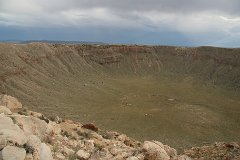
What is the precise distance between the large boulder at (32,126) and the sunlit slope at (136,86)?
3734cm

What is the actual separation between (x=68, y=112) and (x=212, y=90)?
43504 mm

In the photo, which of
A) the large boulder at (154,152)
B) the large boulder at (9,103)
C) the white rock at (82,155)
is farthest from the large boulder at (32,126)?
the large boulder at (9,103)

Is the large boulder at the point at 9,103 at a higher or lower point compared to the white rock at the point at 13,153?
lower

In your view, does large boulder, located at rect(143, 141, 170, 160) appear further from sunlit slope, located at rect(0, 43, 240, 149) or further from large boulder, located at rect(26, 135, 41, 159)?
sunlit slope, located at rect(0, 43, 240, 149)

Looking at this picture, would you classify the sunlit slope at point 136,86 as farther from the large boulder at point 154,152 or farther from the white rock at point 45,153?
the white rock at point 45,153

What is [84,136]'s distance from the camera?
907 inches

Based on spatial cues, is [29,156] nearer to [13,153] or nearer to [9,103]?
[13,153]

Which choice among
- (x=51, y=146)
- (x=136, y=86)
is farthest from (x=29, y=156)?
(x=136, y=86)

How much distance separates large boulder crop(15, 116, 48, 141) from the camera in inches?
710

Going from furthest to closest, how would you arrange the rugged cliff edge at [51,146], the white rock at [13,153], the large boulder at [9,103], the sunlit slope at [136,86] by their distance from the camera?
the sunlit slope at [136,86] < the large boulder at [9,103] < the rugged cliff edge at [51,146] < the white rock at [13,153]

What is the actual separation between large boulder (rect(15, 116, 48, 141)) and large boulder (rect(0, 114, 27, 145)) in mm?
659

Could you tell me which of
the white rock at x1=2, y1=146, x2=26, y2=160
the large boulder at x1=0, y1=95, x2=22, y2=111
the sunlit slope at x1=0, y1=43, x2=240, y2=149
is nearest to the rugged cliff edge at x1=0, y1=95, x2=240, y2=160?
the white rock at x1=2, y1=146, x2=26, y2=160

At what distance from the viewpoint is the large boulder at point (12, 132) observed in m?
15.4

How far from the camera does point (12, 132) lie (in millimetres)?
15891
